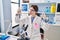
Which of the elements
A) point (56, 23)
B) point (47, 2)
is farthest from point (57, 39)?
point (47, 2)

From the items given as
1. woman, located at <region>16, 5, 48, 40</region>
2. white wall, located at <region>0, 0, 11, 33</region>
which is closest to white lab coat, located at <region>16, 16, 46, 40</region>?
woman, located at <region>16, 5, 48, 40</region>

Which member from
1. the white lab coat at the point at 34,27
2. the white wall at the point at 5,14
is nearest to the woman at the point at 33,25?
the white lab coat at the point at 34,27

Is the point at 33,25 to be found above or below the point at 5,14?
below

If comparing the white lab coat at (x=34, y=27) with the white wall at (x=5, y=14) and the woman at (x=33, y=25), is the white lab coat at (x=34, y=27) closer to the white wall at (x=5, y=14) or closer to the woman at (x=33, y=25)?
the woman at (x=33, y=25)

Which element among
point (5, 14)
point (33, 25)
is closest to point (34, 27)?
point (33, 25)

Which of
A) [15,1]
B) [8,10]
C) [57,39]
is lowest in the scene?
[57,39]

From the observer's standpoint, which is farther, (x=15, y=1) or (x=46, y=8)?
(x=46, y=8)

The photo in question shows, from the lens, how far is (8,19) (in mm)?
1258

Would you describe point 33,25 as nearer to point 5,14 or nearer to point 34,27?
point 34,27

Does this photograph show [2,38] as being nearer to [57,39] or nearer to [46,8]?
[46,8]

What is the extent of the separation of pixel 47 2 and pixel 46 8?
0.18m

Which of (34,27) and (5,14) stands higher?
(5,14)

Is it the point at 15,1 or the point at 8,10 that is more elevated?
the point at 15,1

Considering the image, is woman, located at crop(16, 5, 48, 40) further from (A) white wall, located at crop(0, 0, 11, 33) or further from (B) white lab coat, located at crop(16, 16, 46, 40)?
(A) white wall, located at crop(0, 0, 11, 33)
